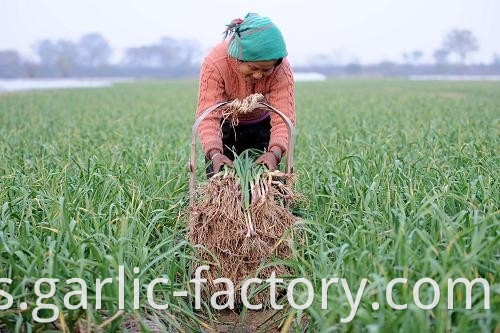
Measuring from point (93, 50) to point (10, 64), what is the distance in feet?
122

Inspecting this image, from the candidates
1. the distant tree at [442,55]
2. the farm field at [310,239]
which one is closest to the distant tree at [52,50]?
the distant tree at [442,55]

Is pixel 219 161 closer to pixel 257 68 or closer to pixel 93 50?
pixel 257 68

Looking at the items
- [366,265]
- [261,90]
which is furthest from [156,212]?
[366,265]

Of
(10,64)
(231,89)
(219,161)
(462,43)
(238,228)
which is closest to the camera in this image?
(238,228)

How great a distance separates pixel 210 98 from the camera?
128 inches

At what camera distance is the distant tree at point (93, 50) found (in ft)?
348

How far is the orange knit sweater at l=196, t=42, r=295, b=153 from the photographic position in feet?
10.5

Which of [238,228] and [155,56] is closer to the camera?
[238,228]

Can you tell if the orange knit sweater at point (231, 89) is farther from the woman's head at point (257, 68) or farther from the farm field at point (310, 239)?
the farm field at point (310, 239)

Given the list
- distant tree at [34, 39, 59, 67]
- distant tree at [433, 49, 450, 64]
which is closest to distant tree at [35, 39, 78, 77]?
distant tree at [34, 39, 59, 67]

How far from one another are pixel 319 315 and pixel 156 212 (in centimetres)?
151

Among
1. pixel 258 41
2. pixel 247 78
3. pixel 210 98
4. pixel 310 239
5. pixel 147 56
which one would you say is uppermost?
pixel 147 56

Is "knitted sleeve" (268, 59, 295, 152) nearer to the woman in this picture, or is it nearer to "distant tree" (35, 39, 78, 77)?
the woman

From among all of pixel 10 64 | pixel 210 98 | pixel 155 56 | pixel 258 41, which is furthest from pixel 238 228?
pixel 155 56
